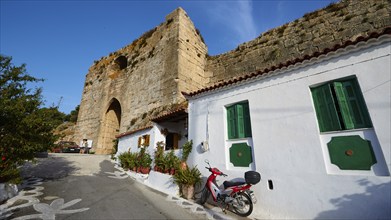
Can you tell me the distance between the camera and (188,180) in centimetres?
623

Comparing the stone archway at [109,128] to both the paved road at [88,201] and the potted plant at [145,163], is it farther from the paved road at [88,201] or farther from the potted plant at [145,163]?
the potted plant at [145,163]

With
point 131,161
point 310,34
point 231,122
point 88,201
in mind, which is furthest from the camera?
point 310,34

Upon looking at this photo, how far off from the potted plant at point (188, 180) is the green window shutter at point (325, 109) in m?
4.09

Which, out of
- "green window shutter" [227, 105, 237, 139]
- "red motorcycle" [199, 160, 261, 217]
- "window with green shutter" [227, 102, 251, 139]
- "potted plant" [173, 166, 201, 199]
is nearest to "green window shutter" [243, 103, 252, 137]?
"window with green shutter" [227, 102, 251, 139]

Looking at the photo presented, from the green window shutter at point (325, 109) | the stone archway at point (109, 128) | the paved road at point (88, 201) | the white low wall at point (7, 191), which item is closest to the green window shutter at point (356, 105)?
the green window shutter at point (325, 109)

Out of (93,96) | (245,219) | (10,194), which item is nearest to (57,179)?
(10,194)

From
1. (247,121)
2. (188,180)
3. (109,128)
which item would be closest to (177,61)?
(247,121)

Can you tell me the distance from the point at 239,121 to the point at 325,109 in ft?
7.71

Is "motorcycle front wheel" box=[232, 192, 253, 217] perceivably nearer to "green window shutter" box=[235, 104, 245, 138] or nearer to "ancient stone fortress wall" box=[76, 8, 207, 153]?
"green window shutter" box=[235, 104, 245, 138]

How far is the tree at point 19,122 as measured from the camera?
216 inches

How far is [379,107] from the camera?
3.83m

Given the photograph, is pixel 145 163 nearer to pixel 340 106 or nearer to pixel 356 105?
pixel 340 106

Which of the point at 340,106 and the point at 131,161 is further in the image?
the point at 131,161

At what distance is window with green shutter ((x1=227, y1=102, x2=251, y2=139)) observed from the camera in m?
5.82
